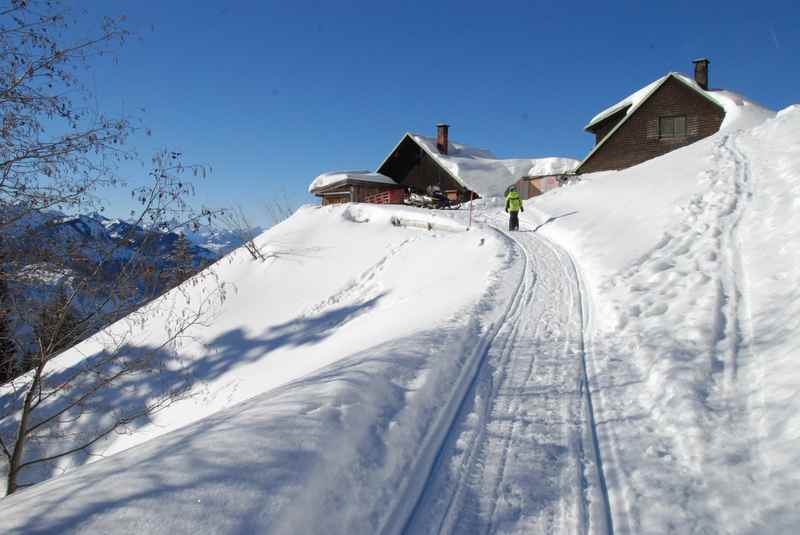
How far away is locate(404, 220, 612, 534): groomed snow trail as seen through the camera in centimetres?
262

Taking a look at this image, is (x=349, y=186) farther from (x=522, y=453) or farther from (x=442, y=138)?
(x=522, y=453)

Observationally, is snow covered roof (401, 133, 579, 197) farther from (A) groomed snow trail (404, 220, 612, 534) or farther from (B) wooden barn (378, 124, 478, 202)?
(A) groomed snow trail (404, 220, 612, 534)

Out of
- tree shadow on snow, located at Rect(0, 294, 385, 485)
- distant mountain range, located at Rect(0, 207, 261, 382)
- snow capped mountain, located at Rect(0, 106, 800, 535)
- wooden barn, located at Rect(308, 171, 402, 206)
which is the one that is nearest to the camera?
snow capped mountain, located at Rect(0, 106, 800, 535)

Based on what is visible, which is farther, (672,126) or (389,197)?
(389,197)

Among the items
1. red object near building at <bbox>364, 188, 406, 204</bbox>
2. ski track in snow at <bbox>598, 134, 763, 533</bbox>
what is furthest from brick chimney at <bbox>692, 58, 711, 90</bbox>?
ski track in snow at <bbox>598, 134, 763, 533</bbox>

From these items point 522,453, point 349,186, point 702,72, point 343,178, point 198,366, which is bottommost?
point 198,366

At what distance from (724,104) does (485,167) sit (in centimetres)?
1536

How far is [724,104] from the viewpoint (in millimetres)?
25016

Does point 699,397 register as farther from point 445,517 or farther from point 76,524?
point 76,524

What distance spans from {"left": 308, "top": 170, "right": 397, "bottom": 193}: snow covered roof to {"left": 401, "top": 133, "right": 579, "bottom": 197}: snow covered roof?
4.33 m

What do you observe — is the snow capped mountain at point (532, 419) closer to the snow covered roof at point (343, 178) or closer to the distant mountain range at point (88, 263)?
the distant mountain range at point (88, 263)

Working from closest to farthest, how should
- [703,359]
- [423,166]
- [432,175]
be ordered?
[703,359] < [432,175] < [423,166]

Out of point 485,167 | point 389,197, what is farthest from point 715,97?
point 389,197

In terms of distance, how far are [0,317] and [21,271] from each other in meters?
0.51
